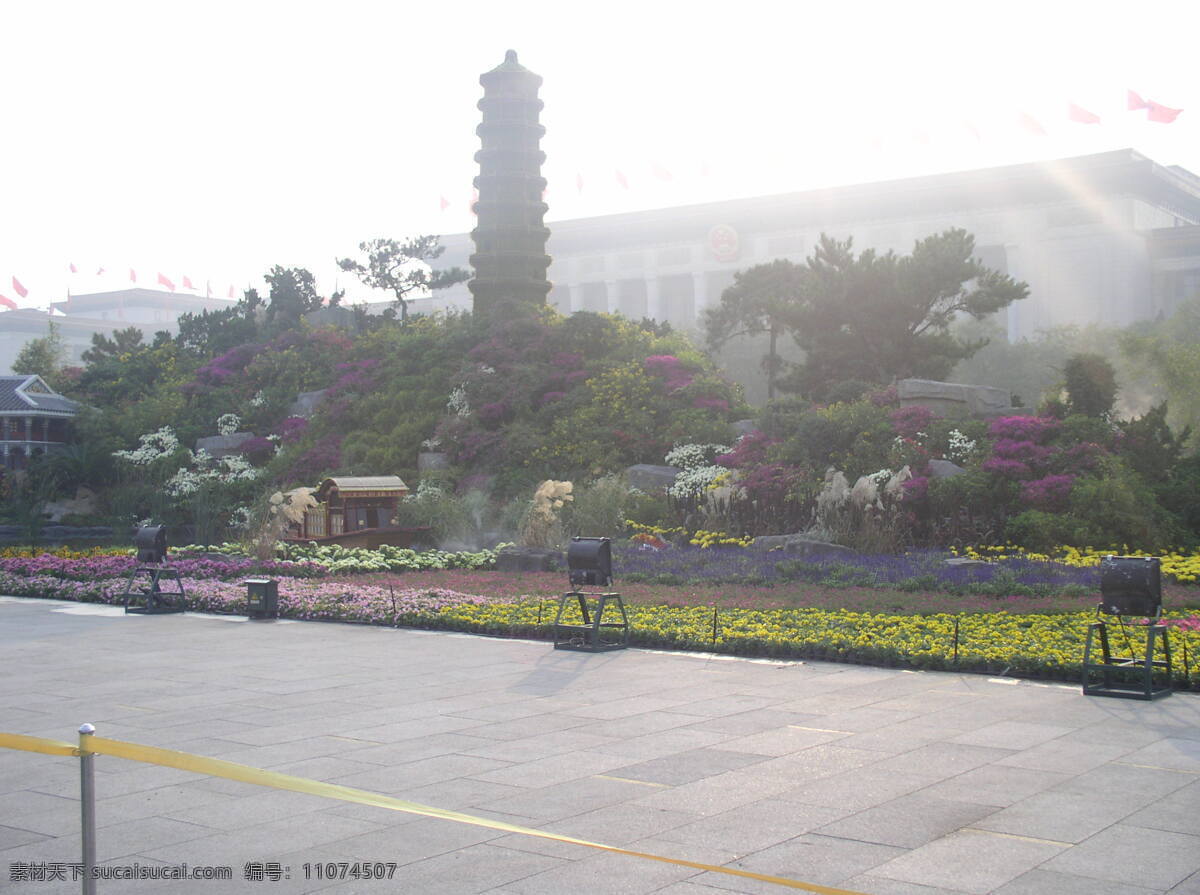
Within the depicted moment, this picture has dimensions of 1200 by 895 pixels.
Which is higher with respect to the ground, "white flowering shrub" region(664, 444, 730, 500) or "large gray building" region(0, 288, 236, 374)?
"large gray building" region(0, 288, 236, 374)

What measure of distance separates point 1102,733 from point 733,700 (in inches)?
119

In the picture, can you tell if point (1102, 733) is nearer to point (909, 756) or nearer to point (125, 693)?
point (909, 756)

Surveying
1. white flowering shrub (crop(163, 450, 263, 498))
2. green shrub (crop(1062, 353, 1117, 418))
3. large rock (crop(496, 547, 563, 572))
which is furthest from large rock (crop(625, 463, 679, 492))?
white flowering shrub (crop(163, 450, 263, 498))

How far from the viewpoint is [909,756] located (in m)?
8.23

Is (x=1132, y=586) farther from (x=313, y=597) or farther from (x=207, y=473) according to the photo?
(x=207, y=473)

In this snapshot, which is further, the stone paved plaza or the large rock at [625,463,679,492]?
the large rock at [625,463,679,492]

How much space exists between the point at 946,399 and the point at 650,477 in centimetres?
693

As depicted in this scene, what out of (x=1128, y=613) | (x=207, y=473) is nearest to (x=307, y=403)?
(x=207, y=473)

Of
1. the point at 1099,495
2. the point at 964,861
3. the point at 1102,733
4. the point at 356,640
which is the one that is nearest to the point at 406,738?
the point at 964,861

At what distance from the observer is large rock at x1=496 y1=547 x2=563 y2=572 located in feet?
73.4

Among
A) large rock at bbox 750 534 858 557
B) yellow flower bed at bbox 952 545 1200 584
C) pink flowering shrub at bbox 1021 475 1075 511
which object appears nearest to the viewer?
yellow flower bed at bbox 952 545 1200 584

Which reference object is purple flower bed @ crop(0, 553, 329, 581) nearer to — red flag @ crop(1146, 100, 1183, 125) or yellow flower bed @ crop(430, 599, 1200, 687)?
yellow flower bed @ crop(430, 599, 1200, 687)

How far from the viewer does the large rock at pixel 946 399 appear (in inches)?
1050

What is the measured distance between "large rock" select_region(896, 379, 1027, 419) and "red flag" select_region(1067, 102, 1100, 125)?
28.4m
